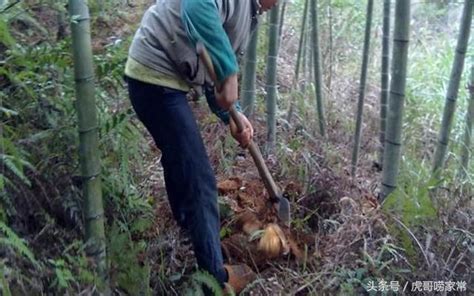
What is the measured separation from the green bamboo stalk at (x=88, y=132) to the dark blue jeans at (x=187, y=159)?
0.77 feet

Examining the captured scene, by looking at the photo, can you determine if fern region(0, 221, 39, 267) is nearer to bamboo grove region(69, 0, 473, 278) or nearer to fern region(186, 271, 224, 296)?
bamboo grove region(69, 0, 473, 278)

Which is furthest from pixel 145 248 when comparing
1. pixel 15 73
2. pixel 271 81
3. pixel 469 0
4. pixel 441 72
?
pixel 441 72

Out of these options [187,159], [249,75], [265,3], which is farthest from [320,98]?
[187,159]

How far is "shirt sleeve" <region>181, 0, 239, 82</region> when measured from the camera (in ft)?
9.04

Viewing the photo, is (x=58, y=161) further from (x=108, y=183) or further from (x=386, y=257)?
(x=386, y=257)

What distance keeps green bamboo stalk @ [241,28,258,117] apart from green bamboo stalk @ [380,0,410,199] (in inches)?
38.2

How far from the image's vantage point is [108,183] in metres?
3.44

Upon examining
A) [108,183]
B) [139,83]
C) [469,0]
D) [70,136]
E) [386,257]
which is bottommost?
[386,257]

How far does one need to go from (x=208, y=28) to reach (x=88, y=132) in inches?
25.4

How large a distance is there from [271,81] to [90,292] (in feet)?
6.03

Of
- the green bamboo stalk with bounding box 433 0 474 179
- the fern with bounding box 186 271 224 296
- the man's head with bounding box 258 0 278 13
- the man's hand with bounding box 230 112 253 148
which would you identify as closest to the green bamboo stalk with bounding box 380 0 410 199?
the green bamboo stalk with bounding box 433 0 474 179

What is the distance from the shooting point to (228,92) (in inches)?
114

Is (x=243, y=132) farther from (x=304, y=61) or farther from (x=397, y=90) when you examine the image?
(x=304, y=61)

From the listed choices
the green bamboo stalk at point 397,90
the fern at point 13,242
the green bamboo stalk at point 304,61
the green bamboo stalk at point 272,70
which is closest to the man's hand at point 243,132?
the green bamboo stalk at point 397,90
